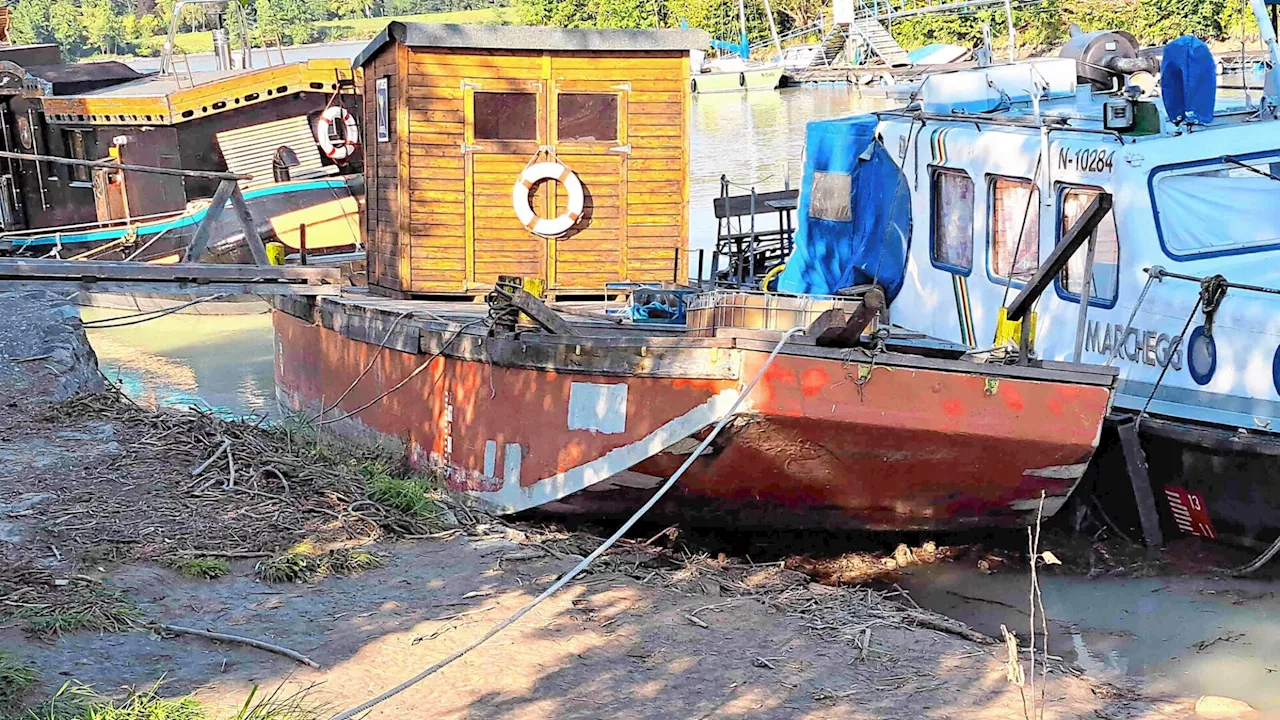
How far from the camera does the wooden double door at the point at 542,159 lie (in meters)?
10.1

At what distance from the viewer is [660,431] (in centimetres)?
778

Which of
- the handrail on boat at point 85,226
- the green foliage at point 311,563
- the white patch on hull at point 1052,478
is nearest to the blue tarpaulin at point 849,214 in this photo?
the white patch on hull at point 1052,478

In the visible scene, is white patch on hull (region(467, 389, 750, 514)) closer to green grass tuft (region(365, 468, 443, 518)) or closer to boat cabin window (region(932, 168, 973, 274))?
green grass tuft (region(365, 468, 443, 518))

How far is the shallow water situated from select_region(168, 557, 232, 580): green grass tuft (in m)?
3.98

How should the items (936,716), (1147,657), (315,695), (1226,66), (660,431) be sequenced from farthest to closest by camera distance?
(1226,66) < (660,431) < (1147,657) < (936,716) < (315,695)

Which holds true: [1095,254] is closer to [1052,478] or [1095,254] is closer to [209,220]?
[1052,478]

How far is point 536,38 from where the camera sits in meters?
9.91

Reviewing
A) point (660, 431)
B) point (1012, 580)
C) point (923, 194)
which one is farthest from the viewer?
point (923, 194)

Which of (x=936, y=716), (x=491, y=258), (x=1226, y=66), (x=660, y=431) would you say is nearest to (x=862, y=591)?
(x=660, y=431)

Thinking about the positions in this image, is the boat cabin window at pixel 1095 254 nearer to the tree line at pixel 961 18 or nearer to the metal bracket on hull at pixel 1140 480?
the metal bracket on hull at pixel 1140 480

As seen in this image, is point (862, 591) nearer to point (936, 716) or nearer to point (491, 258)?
point (936, 716)

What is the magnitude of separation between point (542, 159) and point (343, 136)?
899cm

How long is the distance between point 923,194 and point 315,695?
20.7 ft

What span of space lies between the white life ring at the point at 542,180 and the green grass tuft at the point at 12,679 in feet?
19.0
